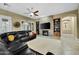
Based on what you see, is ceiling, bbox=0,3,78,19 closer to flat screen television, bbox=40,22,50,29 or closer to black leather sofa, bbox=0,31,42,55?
flat screen television, bbox=40,22,50,29

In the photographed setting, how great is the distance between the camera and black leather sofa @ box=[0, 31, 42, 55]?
1893 millimetres

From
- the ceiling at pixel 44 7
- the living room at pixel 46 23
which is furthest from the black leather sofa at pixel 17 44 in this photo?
the ceiling at pixel 44 7

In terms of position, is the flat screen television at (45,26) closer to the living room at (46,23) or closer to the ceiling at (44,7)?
the living room at (46,23)

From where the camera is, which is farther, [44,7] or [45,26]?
[45,26]

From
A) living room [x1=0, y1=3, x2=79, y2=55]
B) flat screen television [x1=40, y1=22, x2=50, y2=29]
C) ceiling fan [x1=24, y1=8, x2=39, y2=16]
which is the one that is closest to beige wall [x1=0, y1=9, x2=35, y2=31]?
living room [x1=0, y1=3, x2=79, y2=55]

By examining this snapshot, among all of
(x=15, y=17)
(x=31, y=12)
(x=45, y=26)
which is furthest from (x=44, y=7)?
(x=15, y=17)

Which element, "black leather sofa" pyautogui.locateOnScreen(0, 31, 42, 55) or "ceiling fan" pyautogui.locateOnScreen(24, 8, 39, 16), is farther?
"ceiling fan" pyautogui.locateOnScreen(24, 8, 39, 16)

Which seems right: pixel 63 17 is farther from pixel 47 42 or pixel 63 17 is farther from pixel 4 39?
pixel 4 39

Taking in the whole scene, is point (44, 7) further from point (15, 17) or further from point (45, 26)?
point (15, 17)

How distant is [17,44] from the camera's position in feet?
6.43

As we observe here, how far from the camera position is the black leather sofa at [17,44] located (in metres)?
1.89

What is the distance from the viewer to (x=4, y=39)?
6.31ft

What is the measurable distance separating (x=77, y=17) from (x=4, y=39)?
1370 millimetres
